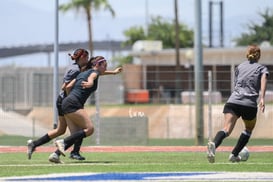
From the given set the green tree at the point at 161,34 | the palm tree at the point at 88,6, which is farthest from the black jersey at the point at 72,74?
the green tree at the point at 161,34

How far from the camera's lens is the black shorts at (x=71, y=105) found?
15.6m

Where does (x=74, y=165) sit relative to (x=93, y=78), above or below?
below

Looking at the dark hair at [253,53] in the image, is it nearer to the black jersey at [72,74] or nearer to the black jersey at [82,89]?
the black jersey at [82,89]

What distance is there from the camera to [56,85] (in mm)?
28609

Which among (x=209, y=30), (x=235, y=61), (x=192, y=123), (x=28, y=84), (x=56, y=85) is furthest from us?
(x=209, y=30)

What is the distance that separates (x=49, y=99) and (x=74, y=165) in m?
29.0

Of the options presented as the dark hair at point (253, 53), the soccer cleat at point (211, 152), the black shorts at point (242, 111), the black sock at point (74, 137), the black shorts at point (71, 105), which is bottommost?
the soccer cleat at point (211, 152)

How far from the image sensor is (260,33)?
79.5 m

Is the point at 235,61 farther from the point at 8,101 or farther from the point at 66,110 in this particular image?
the point at 66,110

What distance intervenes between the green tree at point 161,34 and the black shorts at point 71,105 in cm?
7937

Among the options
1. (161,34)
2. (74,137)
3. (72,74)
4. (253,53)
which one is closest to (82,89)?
(72,74)

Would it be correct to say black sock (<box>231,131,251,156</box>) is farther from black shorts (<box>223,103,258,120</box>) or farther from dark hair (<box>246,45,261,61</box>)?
dark hair (<box>246,45,261,61</box>)

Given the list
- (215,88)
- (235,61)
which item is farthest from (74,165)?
(235,61)

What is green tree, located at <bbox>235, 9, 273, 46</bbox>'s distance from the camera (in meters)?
78.0
